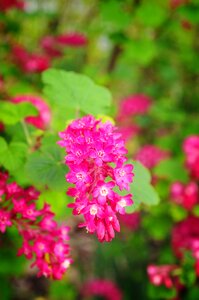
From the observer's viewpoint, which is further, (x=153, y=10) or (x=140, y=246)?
(x=140, y=246)

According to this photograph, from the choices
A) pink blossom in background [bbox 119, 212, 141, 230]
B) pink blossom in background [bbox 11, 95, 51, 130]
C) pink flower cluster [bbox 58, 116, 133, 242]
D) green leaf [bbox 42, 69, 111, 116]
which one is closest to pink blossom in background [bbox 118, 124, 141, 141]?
pink blossom in background [bbox 119, 212, 141, 230]

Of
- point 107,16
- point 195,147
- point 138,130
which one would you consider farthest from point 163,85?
point 195,147

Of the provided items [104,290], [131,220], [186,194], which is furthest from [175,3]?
[104,290]

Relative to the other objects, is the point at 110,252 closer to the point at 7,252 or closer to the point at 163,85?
the point at 7,252

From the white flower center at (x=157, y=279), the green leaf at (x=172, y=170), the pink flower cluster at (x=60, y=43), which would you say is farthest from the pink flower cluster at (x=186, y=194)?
the pink flower cluster at (x=60, y=43)

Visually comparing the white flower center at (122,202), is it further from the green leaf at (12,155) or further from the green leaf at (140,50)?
the green leaf at (140,50)

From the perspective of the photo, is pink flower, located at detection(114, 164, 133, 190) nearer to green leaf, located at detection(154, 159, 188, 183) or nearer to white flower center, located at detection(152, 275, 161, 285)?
white flower center, located at detection(152, 275, 161, 285)

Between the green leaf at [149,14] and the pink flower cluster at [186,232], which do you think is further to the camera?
the green leaf at [149,14]
